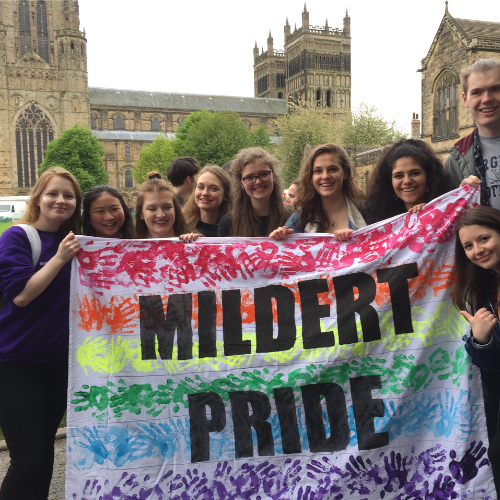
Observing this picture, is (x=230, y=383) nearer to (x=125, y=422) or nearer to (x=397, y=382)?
(x=125, y=422)

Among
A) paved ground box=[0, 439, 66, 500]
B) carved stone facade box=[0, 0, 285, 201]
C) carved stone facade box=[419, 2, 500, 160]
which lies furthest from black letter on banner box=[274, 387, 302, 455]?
carved stone facade box=[0, 0, 285, 201]

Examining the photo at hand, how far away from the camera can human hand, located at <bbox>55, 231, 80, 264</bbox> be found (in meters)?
2.90

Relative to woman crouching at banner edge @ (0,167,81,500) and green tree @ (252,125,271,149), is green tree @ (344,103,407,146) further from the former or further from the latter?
woman crouching at banner edge @ (0,167,81,500)

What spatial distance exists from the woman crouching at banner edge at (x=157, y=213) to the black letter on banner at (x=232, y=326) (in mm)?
531

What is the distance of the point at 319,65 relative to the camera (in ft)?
260

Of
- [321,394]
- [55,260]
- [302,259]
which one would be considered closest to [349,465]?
[321,394]

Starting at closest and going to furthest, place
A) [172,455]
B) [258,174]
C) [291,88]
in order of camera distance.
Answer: [172,455]
[258,174]
[291,88]

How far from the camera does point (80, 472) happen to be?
9.65 ft

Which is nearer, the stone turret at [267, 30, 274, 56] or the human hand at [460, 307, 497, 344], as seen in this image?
the human hand at [460, 307, 497, 344]

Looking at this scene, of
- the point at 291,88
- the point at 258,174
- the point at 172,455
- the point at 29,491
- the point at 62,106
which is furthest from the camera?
the point at 291,88

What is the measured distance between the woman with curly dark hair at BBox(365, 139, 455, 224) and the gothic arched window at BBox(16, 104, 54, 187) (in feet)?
197

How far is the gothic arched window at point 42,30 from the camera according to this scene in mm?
62344

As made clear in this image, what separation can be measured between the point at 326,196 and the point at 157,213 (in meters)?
1.10

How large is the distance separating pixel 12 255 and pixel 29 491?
1.22 metres
